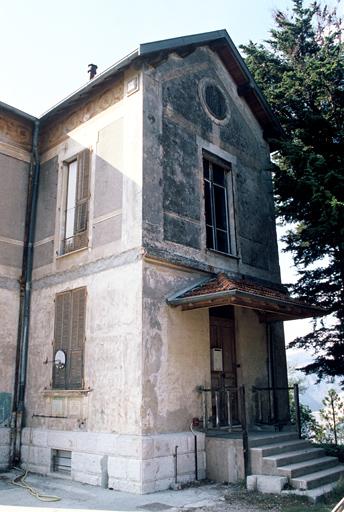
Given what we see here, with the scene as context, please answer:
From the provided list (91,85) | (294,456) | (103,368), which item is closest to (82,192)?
(91,85)

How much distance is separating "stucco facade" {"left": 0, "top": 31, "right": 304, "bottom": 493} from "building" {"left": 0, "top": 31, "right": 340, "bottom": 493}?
0.11ft

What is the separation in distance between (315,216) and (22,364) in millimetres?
7395

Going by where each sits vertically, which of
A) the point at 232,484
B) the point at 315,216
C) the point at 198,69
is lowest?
the point at 232,484

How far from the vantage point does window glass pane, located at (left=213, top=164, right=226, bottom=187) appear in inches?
447

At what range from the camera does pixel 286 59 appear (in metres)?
14.5

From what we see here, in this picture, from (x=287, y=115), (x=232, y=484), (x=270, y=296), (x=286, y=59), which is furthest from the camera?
(x=286, y=59)

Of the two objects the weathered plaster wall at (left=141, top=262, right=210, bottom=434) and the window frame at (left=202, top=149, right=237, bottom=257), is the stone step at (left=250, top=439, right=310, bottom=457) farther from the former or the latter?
the window frame at (left=202, top=149, right=237, bottom=257)

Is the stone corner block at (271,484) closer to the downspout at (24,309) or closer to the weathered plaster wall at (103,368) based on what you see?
the weathered plaster wall at (103,368)

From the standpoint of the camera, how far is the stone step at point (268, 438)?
857 centimetres

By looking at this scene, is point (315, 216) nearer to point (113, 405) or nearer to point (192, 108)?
point (192, 108)

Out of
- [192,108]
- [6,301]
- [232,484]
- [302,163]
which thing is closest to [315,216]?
[302,163]

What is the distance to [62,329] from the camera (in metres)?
9.90

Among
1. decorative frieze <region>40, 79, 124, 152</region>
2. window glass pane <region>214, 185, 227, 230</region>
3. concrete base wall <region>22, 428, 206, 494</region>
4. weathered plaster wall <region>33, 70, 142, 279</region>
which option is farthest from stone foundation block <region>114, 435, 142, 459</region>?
decorative frieze <region>40, 79, 124, 152</region>

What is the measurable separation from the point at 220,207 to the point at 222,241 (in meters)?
0.87
